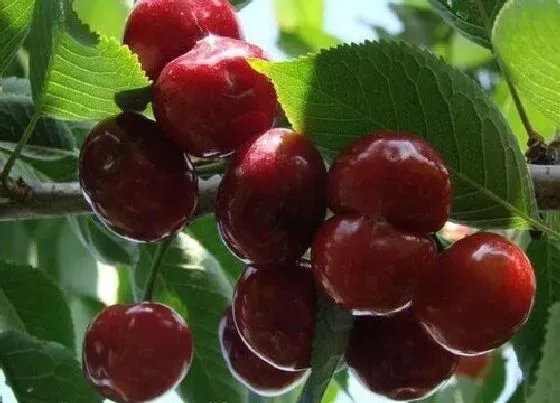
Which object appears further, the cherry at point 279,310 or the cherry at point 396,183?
the cherry at point 279,310

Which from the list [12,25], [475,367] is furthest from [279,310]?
[475,367]

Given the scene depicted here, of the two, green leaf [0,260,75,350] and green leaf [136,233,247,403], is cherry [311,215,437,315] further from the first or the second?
green leaf [0,260,75,350]

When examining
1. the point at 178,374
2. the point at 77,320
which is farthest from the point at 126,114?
the point at 77,320

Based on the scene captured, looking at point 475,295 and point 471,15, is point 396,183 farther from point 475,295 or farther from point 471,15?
point 471,15

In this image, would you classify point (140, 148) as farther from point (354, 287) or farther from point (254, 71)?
point (354, 287)

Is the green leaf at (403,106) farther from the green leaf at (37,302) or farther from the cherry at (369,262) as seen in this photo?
the green leaf at (37,302)

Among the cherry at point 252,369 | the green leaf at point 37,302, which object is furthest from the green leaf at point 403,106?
the green leaf at point 37,302
